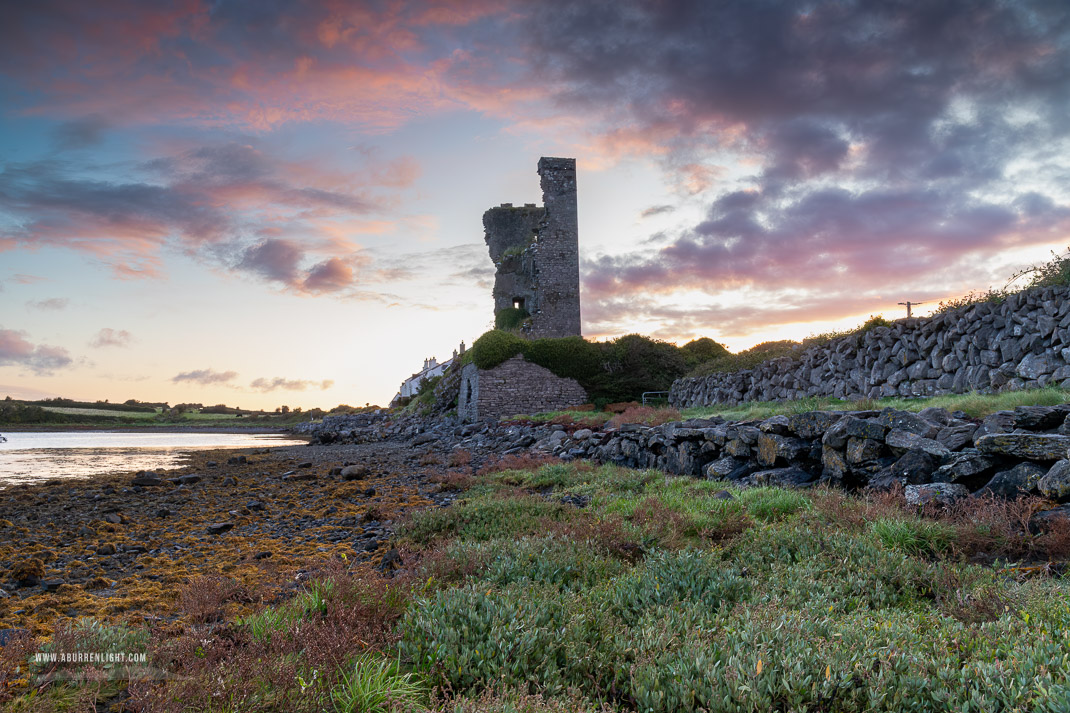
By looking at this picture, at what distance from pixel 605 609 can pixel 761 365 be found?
55.3ft

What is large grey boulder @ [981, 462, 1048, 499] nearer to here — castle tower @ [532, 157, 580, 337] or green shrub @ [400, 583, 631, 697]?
green shrub @ [400, 583, 631, 697]

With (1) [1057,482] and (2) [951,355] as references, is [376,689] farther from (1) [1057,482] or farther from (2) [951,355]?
(2) [951,355]

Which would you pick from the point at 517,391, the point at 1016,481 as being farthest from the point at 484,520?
the point at 517,391

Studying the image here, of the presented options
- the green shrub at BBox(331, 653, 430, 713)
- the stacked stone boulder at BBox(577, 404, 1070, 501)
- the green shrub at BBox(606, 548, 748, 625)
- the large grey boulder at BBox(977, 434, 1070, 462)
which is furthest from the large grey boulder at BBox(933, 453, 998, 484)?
the green shrub at BBox(331, 653, 430, 713)

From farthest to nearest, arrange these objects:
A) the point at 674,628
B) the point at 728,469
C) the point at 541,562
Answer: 1. the point at 728,469
2. the point at 541,562
3. the point at 674,628

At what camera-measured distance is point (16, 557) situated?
7441mm

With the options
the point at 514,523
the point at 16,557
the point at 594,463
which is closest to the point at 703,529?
the point at 514,523

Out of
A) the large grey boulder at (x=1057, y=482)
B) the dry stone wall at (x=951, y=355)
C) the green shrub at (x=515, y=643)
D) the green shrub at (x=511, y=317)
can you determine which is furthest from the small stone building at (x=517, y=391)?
the green shrub at (x=515, y=643)

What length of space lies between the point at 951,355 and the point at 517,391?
21.1m

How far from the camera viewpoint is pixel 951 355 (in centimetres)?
1174

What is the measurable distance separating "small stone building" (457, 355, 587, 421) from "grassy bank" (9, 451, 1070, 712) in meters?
23.7

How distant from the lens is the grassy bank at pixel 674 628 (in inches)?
117

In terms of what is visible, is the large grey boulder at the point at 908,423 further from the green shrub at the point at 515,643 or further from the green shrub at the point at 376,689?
the green shrub at the point at 376,689

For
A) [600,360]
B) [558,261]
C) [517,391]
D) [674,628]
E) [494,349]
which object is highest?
[558,261]
